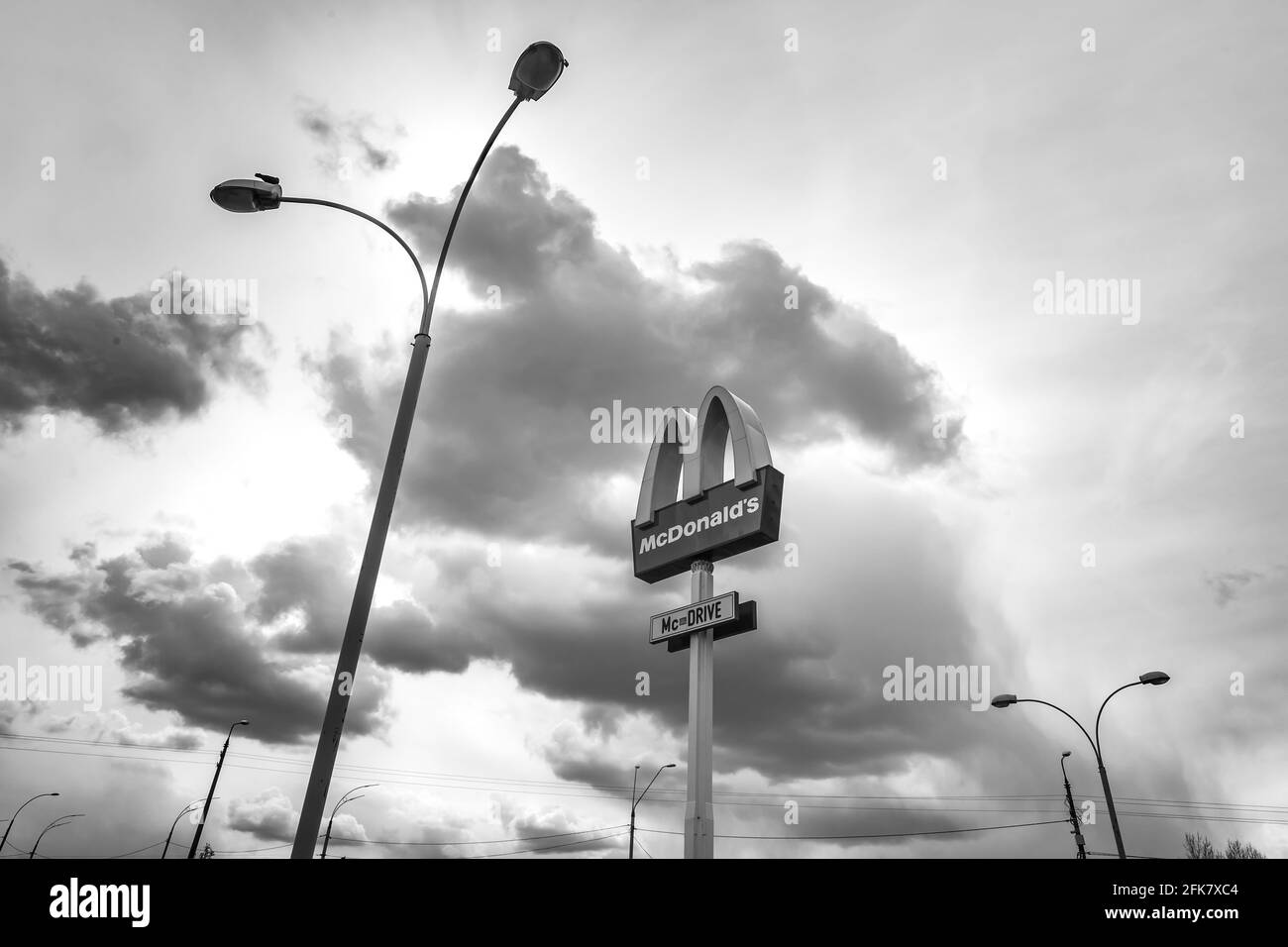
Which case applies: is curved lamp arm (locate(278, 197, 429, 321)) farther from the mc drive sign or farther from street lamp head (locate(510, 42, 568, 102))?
the mc drive sign

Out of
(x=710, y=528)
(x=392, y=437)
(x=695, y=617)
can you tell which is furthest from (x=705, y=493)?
(x=392, y=437)

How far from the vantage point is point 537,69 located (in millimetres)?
10602

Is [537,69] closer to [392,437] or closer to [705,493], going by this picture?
[392,437]

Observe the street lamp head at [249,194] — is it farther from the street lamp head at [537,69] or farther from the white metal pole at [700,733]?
the white metal pole at [700,733]

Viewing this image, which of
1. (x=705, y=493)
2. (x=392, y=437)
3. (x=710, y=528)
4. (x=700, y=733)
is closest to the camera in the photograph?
(x=392, y=437)

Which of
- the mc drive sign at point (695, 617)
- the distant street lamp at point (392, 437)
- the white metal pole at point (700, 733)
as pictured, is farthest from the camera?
the mc drive sign at point (695, 617)

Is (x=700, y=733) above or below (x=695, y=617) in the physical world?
below

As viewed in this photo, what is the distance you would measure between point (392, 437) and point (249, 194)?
3.70 meters

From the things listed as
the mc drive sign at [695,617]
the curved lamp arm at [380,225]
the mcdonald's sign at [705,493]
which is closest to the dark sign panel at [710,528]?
the mcdonald's sign at [705,493]

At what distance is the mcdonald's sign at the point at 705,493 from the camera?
1655 centimetres

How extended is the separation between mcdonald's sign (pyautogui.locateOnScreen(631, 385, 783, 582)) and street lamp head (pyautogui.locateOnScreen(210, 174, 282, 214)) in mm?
10317

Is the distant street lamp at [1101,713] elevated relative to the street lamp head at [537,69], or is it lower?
lower

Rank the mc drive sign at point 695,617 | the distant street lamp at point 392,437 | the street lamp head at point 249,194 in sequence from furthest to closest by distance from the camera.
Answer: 1. the mc drive sign at point 695,617
2. the street lamp head at point 249,194
3. the distant street lamp at point 392,437
